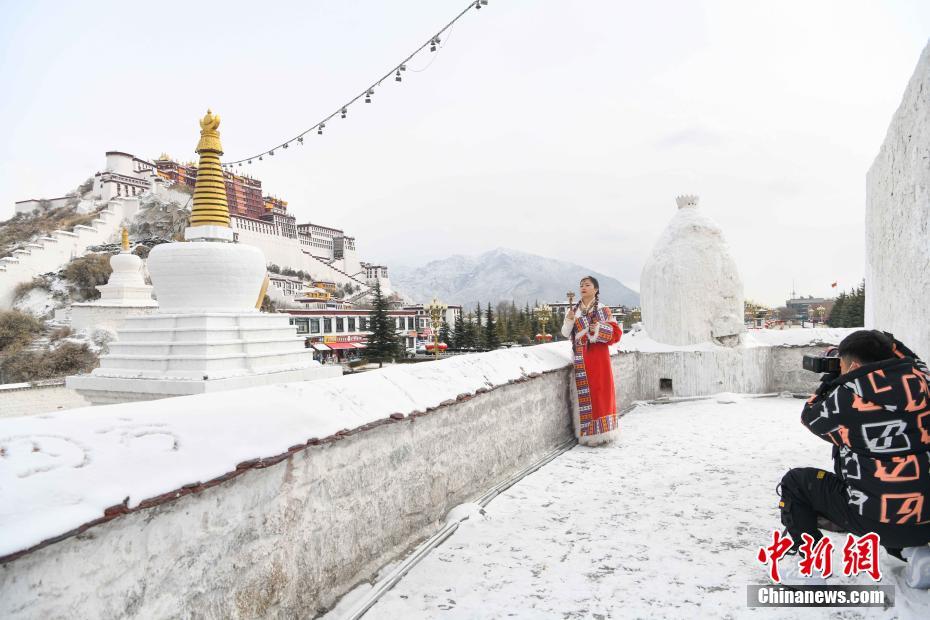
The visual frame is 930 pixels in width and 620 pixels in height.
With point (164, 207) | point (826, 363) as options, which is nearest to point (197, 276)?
point (826, 363)

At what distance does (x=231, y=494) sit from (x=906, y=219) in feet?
13.5

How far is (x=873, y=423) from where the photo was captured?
7.85ft

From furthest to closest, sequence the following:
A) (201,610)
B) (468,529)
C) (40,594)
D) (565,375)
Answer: (565,375) < (468,529) < (201,610) < (40,594)

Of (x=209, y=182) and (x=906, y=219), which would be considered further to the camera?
(x=209, y=182)

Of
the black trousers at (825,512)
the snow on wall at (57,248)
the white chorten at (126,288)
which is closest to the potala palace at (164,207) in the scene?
the snow on wall at (57,248)

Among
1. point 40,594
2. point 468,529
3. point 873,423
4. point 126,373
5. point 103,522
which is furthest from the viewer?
point 126,373

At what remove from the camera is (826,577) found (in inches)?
109

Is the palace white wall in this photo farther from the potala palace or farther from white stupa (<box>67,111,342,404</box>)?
white stupa (<box>67,111,342,404</box>)

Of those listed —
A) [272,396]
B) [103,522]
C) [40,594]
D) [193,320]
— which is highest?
[193,320]

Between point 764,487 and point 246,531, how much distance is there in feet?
13.2

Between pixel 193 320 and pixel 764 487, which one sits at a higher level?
pixel 193 320

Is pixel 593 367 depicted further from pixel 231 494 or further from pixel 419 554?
pixel 231 494

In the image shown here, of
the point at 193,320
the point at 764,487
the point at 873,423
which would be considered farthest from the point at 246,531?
the point at 193,320

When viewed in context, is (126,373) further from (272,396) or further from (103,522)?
(103,522)
